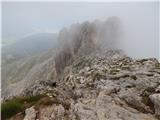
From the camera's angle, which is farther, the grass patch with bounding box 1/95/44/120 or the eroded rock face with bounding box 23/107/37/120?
the grass patch with bounding box 1/95/44/120

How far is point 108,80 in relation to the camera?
176ft

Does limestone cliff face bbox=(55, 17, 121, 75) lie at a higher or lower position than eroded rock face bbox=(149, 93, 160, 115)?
lower

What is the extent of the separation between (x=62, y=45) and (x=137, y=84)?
11873 centimetres

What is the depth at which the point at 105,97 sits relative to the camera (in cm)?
4706

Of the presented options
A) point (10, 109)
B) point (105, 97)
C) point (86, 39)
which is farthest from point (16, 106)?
point (86, 39)

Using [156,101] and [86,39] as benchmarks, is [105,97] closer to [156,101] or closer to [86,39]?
[156,101]

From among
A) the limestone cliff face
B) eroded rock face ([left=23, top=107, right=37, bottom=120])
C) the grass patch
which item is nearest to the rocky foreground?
eroded rock face ([left=23, top=107, right=37, bottom=120])

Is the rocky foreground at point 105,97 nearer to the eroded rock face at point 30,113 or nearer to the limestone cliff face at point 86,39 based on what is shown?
the eroded rock face at point 30,113

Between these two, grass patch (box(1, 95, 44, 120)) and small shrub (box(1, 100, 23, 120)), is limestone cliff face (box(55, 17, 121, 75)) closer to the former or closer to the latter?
grass patch (box(1, 95, 44, 120))

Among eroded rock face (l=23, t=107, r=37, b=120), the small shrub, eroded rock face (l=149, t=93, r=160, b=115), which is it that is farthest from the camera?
the small shrub

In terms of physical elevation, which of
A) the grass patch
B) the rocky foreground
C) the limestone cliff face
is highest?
the rocky foreground

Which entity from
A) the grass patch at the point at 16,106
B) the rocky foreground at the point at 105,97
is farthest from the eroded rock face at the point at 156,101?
the grass patch at the point at 16,106

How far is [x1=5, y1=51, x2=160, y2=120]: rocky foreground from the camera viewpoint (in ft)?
140

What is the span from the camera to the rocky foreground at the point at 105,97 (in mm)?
42781
